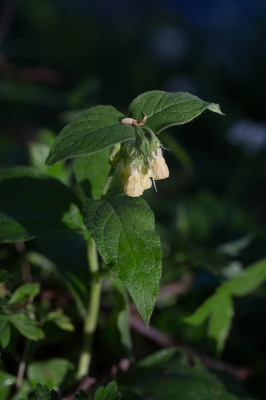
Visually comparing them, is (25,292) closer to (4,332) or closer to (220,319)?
(4,332)

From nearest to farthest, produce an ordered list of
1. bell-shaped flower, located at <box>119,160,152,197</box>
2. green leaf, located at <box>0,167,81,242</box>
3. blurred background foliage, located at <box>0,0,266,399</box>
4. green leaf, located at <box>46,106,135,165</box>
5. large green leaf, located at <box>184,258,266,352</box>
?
green leaf, located at <box>46,106,135,165</box>
bell-shaped flower, located at <box>119,160,152,197</box>
green leaf, located at <box>0,167,81,242</box>
large green leaf, located at <box>184,258,266,352</box>
blurred background foliage, located at <box>0,0,266,399</box>

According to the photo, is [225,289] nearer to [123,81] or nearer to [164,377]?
[164,377]

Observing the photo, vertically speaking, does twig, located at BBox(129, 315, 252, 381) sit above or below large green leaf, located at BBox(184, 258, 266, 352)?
below

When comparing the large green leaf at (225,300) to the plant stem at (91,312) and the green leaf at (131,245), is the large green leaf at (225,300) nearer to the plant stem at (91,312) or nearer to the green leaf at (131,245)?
the plant stem at (91,312)

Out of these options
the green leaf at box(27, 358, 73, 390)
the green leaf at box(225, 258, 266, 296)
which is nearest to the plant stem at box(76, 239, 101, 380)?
the green leaf at box(27, 358, 73, 390)

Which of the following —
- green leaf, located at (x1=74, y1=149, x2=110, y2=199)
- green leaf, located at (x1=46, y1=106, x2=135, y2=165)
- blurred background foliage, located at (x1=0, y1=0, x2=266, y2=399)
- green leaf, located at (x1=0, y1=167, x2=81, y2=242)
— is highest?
green leaf, located at (x1=46, y1=106, x2=135, y2=165)

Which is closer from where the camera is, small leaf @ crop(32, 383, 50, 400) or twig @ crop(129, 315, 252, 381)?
small leaf @ crop(32, 383, 50, 400)

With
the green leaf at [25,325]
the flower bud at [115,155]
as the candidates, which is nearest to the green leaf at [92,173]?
the flower bud at [115,155]

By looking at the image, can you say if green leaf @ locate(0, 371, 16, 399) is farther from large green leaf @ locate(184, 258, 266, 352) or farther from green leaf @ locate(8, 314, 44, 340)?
large green leaf @ locate(184, 258, 266, 352)
